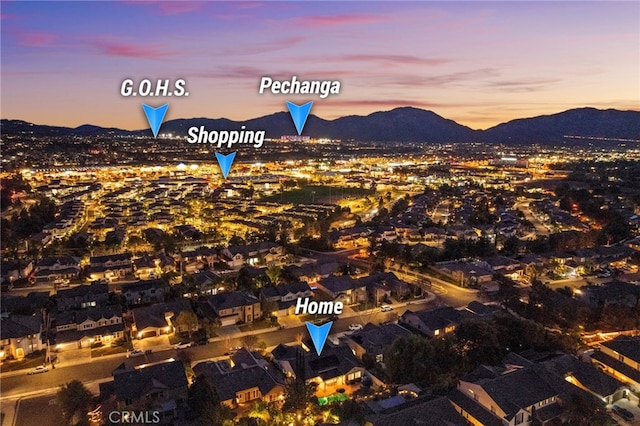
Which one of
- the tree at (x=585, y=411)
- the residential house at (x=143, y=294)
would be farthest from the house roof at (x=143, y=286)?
the tree at (x=585, y=411)

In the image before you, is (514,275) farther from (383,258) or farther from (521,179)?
(521,179)

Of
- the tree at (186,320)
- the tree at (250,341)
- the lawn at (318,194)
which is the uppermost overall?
the lawn at (318,194)

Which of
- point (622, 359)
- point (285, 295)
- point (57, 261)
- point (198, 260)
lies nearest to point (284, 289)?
point (285, 295)

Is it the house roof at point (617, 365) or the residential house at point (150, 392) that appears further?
the house roof at point (617, 365)

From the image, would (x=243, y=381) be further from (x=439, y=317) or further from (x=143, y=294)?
(x=143, y=294)

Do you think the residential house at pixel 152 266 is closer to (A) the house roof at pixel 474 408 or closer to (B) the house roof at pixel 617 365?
(A) the house roof at pixel 474 408

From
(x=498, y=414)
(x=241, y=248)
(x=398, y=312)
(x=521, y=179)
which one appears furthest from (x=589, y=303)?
(x=521, y=179)

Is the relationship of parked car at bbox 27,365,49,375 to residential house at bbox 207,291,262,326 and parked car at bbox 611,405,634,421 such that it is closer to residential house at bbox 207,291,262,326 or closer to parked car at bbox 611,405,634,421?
residential house at bbox 207,291,262,326
